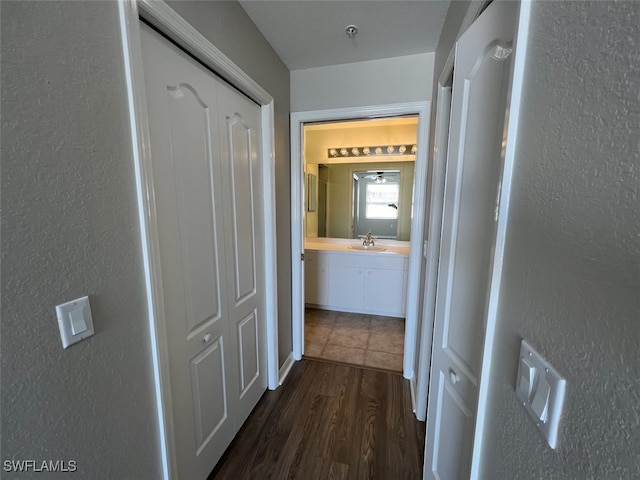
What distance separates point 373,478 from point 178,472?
0.94 metres

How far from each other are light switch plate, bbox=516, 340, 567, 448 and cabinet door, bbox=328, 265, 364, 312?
2.57 meters

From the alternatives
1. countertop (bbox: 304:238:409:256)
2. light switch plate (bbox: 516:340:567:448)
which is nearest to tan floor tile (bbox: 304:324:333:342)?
countertop (bbox: 304:238:409:256)

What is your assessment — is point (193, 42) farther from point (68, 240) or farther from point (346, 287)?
point (346, 287)

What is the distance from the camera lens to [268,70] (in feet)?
5.40

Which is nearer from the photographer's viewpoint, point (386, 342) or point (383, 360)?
point (383, 360)

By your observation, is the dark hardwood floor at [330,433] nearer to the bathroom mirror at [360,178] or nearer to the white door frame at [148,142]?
the white door frame at [148,142]

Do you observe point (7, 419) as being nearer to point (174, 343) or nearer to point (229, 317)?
point (174, 343)

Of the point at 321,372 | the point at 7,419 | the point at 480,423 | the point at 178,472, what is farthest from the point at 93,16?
the point at 321,372

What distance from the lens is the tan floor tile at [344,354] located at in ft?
7.59

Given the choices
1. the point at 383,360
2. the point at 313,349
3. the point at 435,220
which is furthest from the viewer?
the point at 313,349

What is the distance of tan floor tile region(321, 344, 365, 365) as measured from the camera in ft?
7.59

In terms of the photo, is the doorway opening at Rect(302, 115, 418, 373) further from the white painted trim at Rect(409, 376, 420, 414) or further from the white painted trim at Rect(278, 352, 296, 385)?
the white painted trim at Rect(409, 376, 420, 414)

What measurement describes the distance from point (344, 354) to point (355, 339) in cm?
29

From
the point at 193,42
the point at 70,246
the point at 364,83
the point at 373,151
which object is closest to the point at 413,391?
the point at 70,246
